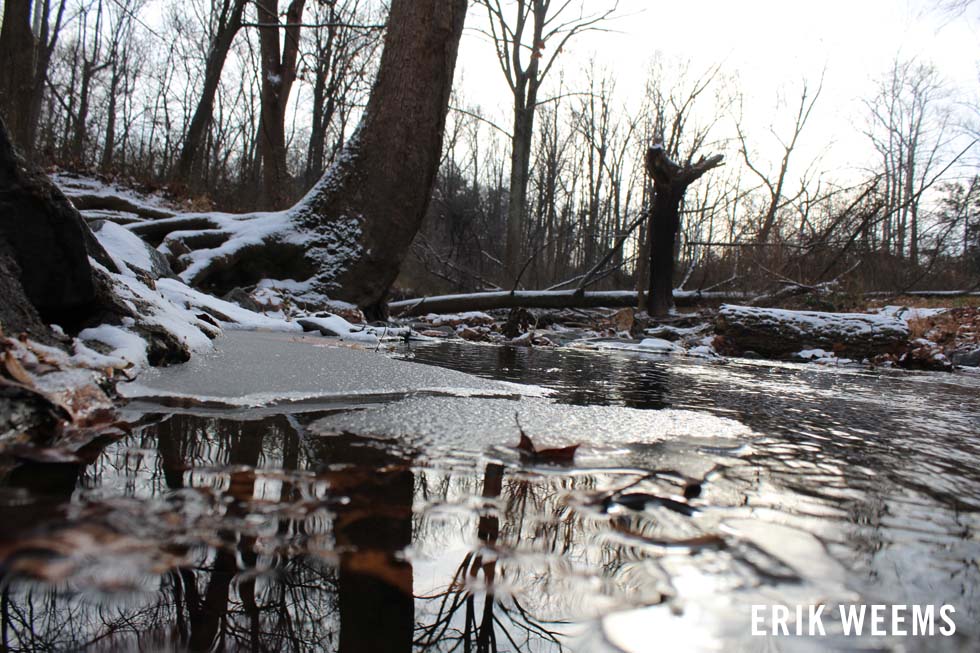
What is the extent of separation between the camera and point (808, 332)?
18.4ft

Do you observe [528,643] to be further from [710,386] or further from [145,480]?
[710,386]

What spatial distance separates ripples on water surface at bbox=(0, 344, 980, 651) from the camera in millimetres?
517

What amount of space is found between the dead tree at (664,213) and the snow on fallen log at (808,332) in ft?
6.30

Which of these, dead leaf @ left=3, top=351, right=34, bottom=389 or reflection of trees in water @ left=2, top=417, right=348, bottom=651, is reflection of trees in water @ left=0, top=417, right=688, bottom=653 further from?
dead leaf @ left=3, top=351, right=34, bottom=389

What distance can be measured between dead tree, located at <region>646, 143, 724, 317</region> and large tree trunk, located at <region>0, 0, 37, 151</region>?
8315 millimetres

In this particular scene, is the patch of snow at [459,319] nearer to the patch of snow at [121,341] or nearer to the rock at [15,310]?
the patch of snow at [121,341]

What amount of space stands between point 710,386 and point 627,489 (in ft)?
6.20

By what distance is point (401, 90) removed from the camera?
19.6 ft

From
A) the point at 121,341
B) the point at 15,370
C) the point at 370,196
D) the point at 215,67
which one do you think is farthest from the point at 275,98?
the point at 15,370

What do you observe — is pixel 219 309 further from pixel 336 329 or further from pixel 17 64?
pixel 17 64

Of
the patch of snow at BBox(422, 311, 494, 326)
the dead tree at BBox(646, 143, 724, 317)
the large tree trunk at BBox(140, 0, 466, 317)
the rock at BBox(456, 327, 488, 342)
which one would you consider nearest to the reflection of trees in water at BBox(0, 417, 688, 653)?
the rock at BBox(456, 327, 488, 342)

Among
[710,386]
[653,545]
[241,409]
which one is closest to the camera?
[653,545]

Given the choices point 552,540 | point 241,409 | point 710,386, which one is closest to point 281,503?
point 552,540

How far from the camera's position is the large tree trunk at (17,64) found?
6867 millimetres
